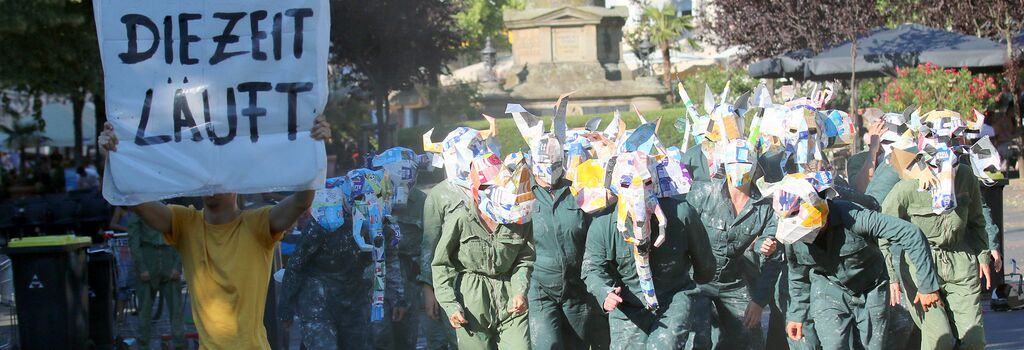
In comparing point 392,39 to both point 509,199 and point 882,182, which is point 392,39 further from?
point 509,199

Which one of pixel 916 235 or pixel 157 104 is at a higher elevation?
pixel 157 104

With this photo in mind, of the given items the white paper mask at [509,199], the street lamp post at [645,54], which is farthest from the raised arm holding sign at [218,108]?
the street lamp post at [645,54]

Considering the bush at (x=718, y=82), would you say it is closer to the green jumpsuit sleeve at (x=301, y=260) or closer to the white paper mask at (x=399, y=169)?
the white paper mask at (x=399, y=169)

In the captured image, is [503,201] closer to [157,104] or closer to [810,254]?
[810,254]

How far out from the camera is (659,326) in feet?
24.0

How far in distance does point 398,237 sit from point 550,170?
4.57ft

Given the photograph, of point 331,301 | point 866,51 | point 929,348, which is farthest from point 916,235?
point 866,51

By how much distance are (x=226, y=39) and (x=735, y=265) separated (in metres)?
3.96

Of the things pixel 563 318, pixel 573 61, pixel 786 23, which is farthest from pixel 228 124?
pixel 573 61

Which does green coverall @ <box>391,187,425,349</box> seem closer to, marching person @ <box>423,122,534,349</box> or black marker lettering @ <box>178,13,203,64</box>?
marching person @ <box>423,122,534,349</box>

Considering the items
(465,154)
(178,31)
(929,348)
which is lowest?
(929,348)

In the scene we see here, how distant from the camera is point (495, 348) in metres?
8.34

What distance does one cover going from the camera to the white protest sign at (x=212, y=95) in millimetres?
5848

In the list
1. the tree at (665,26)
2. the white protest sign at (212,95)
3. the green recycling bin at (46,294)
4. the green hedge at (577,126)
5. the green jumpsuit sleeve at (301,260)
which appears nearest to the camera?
the white protest sign at (212,95)
